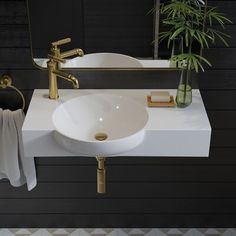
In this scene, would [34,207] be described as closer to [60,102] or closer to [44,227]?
[44,227]

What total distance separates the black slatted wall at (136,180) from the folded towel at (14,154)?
0.36 feet

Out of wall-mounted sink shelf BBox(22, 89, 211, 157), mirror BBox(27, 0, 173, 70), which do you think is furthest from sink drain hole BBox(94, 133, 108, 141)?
mirror BBox(27, 0, 173, 70)

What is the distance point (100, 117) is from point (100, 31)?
421mm

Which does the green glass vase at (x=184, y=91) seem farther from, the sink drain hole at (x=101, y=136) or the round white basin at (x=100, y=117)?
the sink drain hole at (x=101, y=136)

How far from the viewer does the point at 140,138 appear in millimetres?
1941

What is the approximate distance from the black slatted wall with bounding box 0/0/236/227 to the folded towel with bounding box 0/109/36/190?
0.11m

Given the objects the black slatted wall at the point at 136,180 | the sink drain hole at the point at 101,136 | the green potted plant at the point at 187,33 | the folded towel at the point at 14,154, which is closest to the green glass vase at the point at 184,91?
the green potted plant at the point at 187,33

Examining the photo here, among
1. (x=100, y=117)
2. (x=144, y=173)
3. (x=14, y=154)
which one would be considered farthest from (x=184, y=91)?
(x=14, y=154)

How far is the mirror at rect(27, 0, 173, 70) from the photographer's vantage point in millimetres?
2201

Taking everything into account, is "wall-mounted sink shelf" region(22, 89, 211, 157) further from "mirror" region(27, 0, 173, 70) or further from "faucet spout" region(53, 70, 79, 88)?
"mirror" region(27, 0, 173, 70)

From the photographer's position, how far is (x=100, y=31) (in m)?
2.25

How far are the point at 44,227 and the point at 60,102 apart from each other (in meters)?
0.99

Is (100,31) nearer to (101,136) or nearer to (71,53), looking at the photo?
(71,53)

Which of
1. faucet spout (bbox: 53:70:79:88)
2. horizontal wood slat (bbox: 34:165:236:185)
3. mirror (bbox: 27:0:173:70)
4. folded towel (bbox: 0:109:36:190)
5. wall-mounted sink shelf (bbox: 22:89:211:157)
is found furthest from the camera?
horizontal wood slat (bbox: 34:165:236:185)
